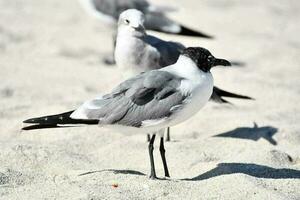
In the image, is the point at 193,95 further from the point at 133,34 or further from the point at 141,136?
the point at 133,34

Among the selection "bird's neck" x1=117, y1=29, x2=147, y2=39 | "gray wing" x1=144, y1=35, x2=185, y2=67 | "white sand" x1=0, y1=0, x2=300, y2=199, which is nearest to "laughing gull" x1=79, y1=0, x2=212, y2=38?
"white sand" x1=0, y1=0, x2=300, y2=199

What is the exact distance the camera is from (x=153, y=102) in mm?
3973

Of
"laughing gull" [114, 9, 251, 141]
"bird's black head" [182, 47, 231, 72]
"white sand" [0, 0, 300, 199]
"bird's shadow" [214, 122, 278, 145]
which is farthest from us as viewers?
"laughing gull" [114, 9, 251, 141]

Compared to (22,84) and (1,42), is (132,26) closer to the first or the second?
(22,84)

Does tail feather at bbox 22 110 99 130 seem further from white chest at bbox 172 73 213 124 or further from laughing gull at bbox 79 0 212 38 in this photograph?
laughing gull at bbox 79 0 212 38

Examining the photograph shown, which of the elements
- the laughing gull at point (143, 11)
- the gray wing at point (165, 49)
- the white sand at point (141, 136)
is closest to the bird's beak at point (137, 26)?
the gray wing at point (165, 49)

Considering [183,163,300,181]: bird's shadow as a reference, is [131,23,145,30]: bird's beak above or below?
above

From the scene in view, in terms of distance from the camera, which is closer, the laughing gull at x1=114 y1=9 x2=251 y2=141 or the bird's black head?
the bird's black head

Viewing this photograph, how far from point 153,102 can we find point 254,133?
1380mm

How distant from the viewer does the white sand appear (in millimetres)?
3826

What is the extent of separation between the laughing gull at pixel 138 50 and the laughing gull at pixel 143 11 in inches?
73.2

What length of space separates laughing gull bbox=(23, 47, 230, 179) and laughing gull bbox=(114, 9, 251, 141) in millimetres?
1099

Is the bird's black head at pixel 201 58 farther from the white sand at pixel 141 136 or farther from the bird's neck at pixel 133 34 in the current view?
the bird's neck at pixel 133 34

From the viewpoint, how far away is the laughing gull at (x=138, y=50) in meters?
5.17
